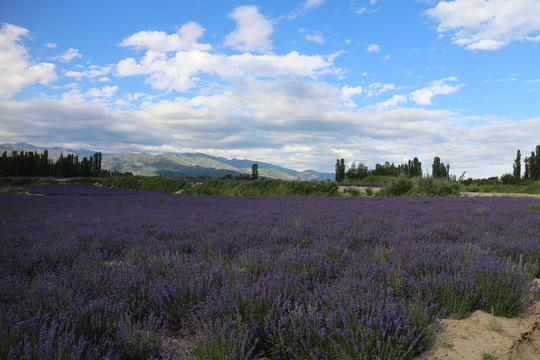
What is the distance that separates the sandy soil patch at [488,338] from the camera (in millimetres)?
2049

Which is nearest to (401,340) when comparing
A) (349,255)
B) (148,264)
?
(349,255)

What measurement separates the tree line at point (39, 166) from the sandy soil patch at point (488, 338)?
3081 inches

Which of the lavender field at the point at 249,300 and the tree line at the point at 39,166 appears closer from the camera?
the lavender field at the point at 249,300

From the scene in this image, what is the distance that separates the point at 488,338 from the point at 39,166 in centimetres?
8666

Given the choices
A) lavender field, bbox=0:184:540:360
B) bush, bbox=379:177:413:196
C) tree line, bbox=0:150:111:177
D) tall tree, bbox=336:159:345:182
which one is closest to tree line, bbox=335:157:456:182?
tall tree, bbox=336:159:345:182

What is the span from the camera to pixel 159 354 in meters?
1.89

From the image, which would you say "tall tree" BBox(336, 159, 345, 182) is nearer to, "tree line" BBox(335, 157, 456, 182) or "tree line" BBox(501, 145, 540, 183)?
"tree line" BBox(335, 157, 456, 182)

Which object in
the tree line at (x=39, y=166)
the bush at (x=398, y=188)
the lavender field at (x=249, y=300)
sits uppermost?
the tree line at (x=39, y=166)

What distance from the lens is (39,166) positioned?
68.6 metres

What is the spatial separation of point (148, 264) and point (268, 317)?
183 cm

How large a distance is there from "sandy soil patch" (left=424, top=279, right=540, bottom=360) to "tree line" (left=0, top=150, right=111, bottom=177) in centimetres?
7825

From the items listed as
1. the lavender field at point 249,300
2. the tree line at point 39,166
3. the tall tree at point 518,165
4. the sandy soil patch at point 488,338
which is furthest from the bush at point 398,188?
the tree line at point 39,166

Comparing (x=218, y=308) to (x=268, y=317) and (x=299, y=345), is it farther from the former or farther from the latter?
(x=299, y=345)

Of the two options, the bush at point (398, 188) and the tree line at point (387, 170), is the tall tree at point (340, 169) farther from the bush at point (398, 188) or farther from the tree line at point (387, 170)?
the bush at point (398, 188)
